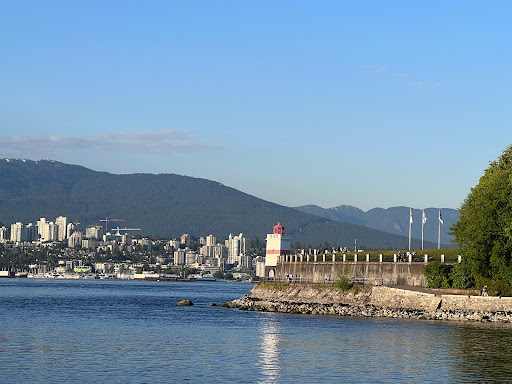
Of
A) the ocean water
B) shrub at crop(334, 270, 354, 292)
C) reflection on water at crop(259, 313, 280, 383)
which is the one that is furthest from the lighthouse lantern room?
reflection on water at crop(259, 313, 280, 383)

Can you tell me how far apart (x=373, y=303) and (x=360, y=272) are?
10.8 meters

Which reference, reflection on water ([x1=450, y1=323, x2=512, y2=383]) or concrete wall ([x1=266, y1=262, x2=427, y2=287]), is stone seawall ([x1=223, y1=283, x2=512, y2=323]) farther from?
reflection on water ([x1=450, y1=323, x2=512, y2=383])

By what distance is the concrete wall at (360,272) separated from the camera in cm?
9675

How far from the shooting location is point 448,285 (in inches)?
3529

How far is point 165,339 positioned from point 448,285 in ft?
110

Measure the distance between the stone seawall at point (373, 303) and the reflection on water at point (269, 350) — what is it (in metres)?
10.0

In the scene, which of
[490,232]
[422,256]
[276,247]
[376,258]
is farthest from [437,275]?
[276,247]

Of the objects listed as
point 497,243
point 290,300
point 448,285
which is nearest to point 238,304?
point 290,300

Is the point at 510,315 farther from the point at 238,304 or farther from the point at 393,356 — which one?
the point at 238,304

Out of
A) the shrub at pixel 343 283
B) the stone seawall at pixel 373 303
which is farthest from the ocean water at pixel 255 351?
the shrub at pixel 343 283

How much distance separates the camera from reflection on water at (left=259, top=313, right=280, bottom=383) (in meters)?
48.1

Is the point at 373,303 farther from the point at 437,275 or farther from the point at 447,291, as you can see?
the point at 447,291

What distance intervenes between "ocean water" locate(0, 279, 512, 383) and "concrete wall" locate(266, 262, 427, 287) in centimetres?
1291

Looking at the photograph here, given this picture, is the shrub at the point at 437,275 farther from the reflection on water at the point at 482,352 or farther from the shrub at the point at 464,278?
the reflection on water at the point at 482,352
